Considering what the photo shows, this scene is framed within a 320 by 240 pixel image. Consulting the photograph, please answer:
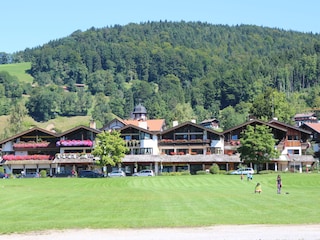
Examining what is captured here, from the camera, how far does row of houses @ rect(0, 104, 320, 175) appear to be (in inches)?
3782

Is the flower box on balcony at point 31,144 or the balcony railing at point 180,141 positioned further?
the flower box on balcony at point 31,144

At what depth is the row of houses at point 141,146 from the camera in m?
96.1

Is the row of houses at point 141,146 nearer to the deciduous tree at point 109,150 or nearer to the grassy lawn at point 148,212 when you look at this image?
the deciduous tree at point 109,150

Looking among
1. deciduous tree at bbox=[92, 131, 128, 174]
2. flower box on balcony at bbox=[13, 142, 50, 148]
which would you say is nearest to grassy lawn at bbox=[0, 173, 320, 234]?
deciduous tree at bbox=[92, 131, 128, 174]

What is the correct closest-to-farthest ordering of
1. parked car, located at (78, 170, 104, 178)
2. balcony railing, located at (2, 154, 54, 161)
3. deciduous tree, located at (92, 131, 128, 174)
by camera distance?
parked car, located at (78, 170, 104, 178) → deciduous tree, located at (92, 131, 128, 174) → balcony railing, located at (2, 154, 54, 161)

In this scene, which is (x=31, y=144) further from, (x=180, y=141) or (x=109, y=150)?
(x=180, y=141)

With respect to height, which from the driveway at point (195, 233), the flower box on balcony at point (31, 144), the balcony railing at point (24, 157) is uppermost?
the flower box on balcony at point (31, 144)

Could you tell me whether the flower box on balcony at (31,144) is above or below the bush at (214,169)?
above

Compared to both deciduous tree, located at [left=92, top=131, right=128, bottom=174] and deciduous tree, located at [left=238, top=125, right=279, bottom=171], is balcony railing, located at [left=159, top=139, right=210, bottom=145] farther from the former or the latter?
deciduous tree, located at [left=238, top=125, right=279, bottom=171]

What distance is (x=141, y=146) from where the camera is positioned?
9838cm

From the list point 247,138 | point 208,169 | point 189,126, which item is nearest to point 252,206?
point 247,138

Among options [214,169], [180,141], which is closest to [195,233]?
[214,169]

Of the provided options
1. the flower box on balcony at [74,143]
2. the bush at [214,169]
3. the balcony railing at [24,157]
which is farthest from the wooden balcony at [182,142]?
the balcony railing at [24,157]

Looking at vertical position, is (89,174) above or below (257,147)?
below
